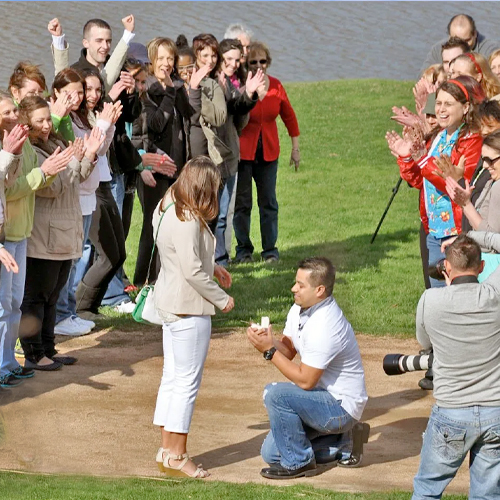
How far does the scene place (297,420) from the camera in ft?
21.7

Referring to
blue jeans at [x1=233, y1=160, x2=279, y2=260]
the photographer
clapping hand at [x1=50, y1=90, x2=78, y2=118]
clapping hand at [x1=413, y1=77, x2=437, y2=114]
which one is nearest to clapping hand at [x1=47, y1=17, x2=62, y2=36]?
clapping hand at [x1=50, y1=90, x2=78, y2=118]

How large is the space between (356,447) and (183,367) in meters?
1.28

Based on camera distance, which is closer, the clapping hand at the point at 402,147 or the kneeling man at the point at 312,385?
the kneeling man at the point at 312,385

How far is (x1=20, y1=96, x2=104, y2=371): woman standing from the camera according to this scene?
838cm

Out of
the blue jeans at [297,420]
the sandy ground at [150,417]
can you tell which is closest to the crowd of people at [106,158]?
the sandy ground at [150,417]

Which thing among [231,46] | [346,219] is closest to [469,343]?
[231,46]

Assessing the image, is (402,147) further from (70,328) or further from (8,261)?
(70,328)

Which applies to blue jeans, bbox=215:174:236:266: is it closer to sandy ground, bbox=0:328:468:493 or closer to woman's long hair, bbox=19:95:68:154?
sandy ground, bbox=0:328:468:493

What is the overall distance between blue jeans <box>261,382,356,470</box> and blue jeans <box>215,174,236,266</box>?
5454 mm

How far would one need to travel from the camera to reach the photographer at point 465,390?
5.44 metres

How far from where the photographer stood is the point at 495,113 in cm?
766

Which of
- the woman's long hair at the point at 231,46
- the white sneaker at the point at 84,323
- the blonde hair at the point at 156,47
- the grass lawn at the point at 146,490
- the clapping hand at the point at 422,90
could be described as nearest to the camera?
the grass lawn at the point at 146,490

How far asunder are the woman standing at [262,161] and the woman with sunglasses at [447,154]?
4.20 m

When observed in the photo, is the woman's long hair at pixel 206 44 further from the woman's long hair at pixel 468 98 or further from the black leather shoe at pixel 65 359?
the black leather shoe at pixel 65 359
